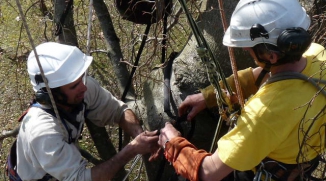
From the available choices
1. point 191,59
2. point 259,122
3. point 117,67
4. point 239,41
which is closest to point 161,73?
point 191,59

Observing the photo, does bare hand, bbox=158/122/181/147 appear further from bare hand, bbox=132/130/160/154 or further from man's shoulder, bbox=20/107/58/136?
man's shoulder, bbox=20/107/58/136

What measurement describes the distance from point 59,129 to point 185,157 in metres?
0.77

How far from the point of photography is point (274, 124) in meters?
2.17

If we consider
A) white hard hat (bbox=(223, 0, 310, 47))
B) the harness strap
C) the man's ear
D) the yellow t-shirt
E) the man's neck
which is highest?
white hard hat (bbox=(223, 0, 310, 47))

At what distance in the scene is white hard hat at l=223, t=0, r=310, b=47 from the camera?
2268mm

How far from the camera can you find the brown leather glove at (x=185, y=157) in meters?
2.39

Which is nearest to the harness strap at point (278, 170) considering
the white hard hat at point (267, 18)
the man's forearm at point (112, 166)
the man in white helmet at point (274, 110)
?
the man in white helmet at point (274, 110)

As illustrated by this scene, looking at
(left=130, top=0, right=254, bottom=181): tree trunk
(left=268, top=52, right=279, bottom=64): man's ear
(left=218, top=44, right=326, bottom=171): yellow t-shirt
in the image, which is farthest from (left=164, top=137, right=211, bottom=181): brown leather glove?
(left=268, top=52, right=279, bottom=64): man's ear

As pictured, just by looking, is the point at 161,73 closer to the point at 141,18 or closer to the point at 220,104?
the point at 141,18

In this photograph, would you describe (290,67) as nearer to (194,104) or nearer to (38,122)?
(194,104)

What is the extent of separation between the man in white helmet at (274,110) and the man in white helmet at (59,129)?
564 mm

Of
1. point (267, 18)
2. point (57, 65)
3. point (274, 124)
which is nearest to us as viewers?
point (274, 124)

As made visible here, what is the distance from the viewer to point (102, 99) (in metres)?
3.23

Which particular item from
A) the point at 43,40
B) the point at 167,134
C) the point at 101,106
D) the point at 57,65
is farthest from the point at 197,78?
the point at 43,40
